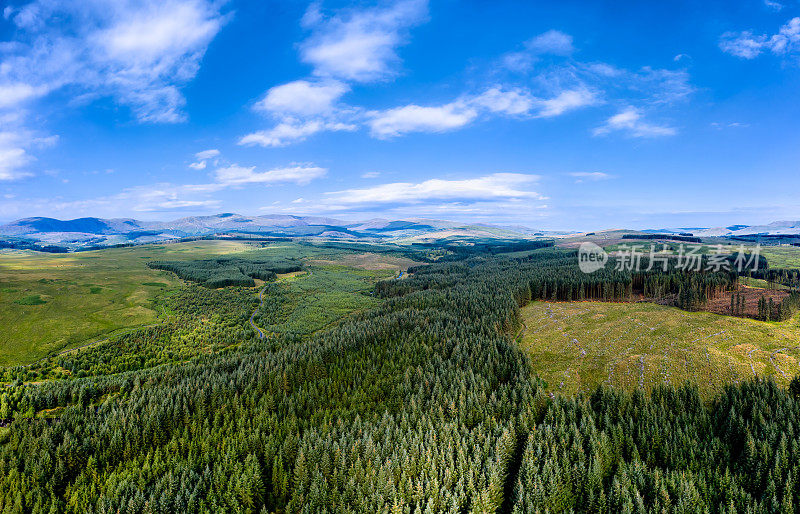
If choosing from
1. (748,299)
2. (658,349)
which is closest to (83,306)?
(658,349)

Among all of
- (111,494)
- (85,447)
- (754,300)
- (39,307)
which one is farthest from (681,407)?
(39,307)

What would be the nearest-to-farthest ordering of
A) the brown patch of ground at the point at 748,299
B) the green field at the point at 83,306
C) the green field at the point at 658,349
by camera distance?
the green field at the point at 658,349
the brown patch of ground at the point at 748,299
the green field at the point at 83,306

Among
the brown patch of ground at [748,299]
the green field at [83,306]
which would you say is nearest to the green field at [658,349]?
the brown patch of ground at [748,299]

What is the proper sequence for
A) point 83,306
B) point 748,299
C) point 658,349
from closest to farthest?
point 658,349, point 748,299, point 83,306

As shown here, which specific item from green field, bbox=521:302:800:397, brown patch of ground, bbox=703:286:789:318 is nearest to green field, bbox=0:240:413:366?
green field, bbox=521:302:800:397

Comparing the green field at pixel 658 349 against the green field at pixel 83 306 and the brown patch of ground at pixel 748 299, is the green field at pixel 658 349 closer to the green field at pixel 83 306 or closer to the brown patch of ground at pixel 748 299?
the brown patch of ground at pixel 748 299

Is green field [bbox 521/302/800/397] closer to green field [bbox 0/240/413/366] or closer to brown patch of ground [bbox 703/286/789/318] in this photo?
brown patch of ground [bbox 703/286/789/318]

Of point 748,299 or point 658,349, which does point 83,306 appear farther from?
point 748,299

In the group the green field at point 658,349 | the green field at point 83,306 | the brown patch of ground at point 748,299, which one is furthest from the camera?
the green field at point 83,306

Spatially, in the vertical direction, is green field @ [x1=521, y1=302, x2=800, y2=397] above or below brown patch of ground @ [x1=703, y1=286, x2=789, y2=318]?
below
